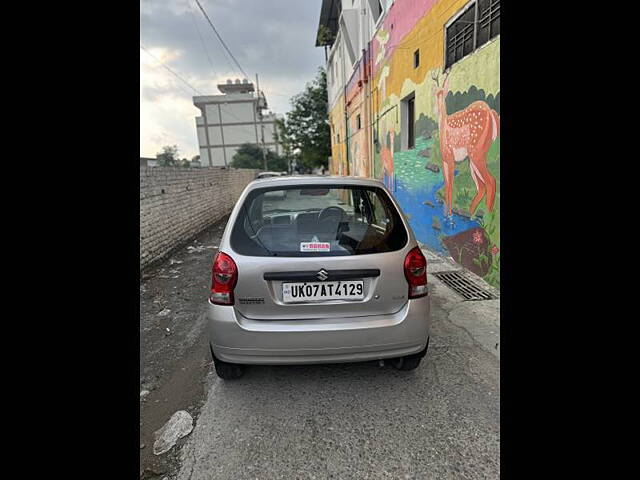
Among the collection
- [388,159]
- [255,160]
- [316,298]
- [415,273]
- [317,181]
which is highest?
[255,160]

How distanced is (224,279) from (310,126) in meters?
24.6

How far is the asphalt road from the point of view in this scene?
70.9 inches

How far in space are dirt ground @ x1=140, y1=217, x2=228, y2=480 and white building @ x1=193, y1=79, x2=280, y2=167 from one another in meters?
67.4

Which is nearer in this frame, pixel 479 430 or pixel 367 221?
→ pixel 479 430

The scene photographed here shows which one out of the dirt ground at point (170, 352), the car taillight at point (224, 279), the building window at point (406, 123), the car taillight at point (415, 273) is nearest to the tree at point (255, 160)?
the building window at point (406, 123)

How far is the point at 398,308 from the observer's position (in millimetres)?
2195

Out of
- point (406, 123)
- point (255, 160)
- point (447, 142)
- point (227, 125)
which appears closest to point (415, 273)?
point (447, 142)

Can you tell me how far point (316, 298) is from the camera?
2.12 metres

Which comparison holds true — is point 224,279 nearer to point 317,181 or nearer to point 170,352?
point 317,181

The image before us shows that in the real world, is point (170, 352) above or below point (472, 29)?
below

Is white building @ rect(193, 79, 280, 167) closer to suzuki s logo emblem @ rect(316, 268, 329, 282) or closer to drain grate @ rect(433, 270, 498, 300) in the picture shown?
drain grate @ rect(433, 270, 498, 300)
